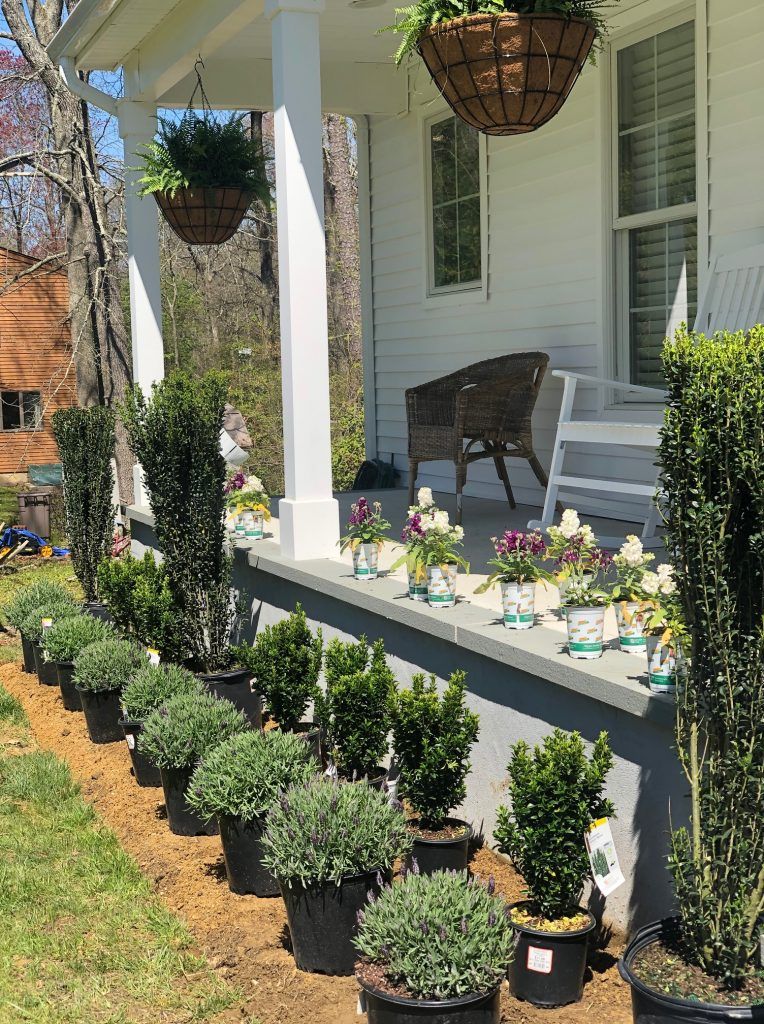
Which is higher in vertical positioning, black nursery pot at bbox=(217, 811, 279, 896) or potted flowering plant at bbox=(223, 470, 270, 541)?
potted flowering plant at bbox=(223, 470, 270, 541)

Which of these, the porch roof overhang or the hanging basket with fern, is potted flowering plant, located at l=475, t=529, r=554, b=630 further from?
the hanging basket with fern

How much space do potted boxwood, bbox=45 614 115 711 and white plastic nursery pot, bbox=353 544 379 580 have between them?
1644 mm

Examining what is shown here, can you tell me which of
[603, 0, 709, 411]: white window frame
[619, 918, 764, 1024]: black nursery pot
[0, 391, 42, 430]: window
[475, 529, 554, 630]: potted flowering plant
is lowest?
[619, 918, 764, 1024]: black nursery pot

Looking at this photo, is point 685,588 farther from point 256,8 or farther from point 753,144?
point 256,8

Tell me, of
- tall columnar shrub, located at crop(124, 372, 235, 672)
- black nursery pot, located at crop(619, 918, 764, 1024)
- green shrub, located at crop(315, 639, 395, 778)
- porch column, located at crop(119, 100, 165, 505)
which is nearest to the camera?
black nursery pot, located at crop(619, 918, 764, 1024)

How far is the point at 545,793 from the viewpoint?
2652 millimetres

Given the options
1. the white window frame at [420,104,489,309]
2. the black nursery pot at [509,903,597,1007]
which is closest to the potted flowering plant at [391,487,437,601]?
the black nursery pot at [509,903,597,1007]

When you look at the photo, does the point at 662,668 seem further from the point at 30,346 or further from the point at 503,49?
the point at 30,346

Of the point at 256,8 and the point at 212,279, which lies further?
the point at 212,279

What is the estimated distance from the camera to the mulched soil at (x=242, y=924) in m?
2.67

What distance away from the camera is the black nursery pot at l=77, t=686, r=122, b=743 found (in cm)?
497

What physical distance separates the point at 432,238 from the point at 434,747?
512 centimetres

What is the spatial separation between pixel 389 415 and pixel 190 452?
11.9ft

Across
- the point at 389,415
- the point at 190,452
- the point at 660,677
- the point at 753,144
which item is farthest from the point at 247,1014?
the point at 389,415
